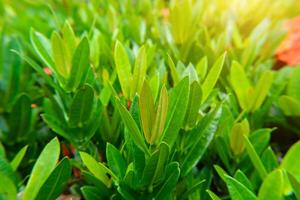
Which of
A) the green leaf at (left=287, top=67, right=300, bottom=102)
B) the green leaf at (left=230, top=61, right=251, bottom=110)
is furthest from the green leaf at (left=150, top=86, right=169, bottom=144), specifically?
the green leaf at (left=287, top=67, right=300, bottom=102)

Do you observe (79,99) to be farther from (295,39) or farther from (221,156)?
(295,39)

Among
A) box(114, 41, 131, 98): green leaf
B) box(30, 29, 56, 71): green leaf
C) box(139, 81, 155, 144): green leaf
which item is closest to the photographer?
box(139, 81, 155, 144): green leaf

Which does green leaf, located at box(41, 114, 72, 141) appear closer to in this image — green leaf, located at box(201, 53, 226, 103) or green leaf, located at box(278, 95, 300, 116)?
green leaf, located at box(201, 53, 226, 103)

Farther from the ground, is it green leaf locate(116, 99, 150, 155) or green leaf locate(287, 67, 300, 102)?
green leaf locate(116, 99, 150, 155)

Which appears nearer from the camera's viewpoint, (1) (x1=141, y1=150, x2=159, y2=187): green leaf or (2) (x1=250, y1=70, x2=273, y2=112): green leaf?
(1) (x1=141, y1=150, x2=159, y2=187): green leaf

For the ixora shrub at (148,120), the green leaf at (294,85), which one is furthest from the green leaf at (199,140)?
the green leaf at (294,85)

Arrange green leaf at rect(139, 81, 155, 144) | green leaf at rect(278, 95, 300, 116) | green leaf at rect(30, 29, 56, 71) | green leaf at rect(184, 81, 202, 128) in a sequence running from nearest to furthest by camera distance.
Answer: green leaf at rect(139, 81, 155, 144) → green leaf at rect(184, 81, 202, 128) → green leaf at rect(30, 29, 56, 71) → green leaf at rect(278, 95, 300, 116)
